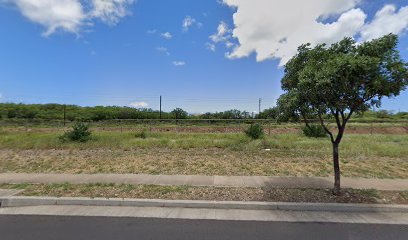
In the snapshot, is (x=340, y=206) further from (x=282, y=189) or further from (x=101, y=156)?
(x=101, y=156)

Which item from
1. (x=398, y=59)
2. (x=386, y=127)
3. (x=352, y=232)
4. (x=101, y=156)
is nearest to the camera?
(x=352, y=232)

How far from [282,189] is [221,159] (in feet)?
12.5

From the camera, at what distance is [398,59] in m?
5.20

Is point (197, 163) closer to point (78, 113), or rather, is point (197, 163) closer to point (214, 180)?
point (214, 180)

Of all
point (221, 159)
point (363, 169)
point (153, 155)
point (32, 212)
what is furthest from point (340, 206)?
point (153, 155)

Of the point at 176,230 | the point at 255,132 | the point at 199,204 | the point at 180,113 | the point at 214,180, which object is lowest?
the point at 176,230

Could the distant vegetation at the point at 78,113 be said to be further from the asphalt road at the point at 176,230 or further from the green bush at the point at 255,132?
the asphalt road at the point at 176,230

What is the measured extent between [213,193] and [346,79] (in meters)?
3.76

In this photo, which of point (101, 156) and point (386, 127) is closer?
point (101, 156)

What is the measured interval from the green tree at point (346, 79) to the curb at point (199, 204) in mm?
740

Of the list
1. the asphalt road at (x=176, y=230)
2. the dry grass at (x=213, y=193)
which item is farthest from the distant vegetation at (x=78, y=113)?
the asphalt road at (x=176, y=230)

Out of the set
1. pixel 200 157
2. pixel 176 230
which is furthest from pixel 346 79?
pixel 200 157

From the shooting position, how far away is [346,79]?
516 cm

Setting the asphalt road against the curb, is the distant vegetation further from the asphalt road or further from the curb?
the asphalt road
